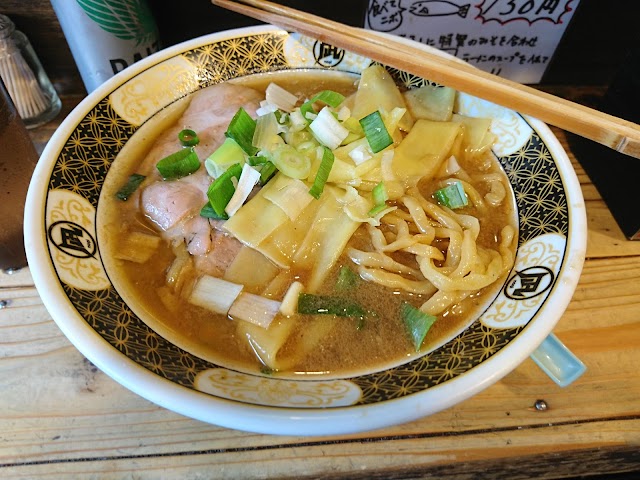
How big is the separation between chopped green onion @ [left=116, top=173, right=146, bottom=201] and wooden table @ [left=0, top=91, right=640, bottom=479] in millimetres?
570

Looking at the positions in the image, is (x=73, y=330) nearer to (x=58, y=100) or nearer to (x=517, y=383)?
(x=517, y=383)

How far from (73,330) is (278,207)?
0.75 m

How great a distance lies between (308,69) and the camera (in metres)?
2.29

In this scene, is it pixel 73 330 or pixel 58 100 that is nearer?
pixel 73 330

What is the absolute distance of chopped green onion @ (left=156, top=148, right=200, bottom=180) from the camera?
A: 1.85m

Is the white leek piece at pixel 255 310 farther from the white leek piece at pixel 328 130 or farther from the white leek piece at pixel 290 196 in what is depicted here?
the white leek piece at pixel 328 130

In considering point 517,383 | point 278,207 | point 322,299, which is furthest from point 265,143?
point 517,383

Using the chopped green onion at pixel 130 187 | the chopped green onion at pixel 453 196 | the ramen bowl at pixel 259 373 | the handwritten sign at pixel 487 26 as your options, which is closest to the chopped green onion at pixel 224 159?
the chopped green onion at pixel 130 187

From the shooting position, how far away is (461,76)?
177 centimetres

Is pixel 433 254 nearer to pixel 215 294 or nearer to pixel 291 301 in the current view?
pixel 291 301

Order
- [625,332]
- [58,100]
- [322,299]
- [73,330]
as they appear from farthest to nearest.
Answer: [58,100]
[625,332]
[322,299]
[73,330]

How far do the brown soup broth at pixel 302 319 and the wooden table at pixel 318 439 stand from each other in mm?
238

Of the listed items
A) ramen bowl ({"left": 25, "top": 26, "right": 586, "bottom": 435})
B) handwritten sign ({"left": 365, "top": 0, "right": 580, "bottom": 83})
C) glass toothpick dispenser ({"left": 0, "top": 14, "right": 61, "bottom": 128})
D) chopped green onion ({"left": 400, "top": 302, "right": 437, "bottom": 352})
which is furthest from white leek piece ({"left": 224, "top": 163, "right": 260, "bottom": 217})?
glass toothpick dispenser ({"left": 0, "top": 14, "right": 61, "bottom": 128})

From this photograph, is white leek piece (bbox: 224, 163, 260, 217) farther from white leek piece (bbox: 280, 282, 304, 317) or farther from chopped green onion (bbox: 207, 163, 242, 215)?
white leek piece (bbox: 280, 282, 304, 317)
